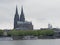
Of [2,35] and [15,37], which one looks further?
[2,35]

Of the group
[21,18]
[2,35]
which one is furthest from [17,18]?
[2,35]

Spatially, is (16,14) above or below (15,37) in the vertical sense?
above

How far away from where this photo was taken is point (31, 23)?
146m

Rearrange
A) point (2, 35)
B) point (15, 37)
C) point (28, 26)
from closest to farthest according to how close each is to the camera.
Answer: point (15, 37)
point (2, 35)
point (28, 26)

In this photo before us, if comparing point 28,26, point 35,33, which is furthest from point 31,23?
point 35,33

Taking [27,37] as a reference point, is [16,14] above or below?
above

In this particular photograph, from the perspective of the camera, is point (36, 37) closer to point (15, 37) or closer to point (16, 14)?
point (15, 37)

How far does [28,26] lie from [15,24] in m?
6.23

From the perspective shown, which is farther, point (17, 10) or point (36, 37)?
point (17, 10)

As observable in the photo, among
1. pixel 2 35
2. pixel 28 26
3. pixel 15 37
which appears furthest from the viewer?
pixel 28 26

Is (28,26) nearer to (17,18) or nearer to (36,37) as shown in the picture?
(17,18)

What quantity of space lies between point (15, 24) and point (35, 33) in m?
32.3

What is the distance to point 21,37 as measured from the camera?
11075 centimetres

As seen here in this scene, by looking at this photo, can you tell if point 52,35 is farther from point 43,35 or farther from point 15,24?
point 15,24
